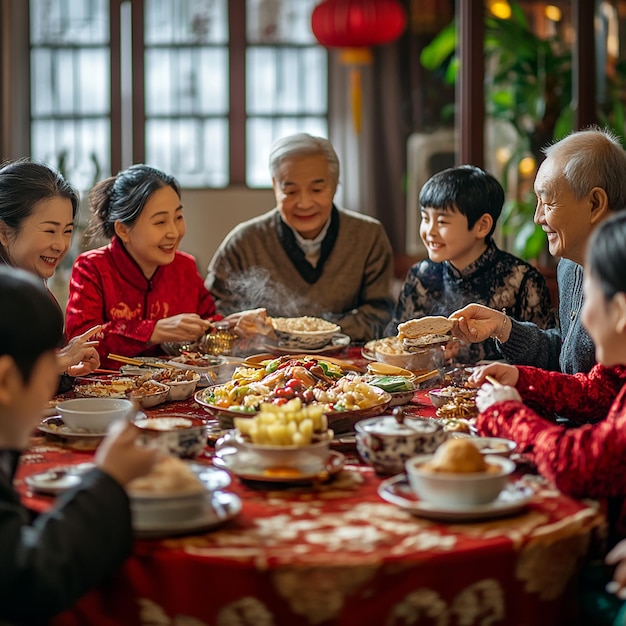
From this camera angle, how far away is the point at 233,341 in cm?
290

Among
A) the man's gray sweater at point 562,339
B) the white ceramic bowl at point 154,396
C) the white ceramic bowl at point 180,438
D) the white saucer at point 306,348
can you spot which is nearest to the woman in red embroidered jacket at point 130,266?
the white saucer at point 306,348

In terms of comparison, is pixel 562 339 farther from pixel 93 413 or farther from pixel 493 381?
pixel 93 413

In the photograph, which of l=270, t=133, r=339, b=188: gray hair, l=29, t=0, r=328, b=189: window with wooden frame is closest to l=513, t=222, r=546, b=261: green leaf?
l=270, t=133, r=339, b=188: gray hair

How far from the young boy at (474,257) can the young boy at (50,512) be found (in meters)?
1.79

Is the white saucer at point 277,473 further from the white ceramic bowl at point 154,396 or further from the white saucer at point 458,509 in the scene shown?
the white ceramic bowl at point 154,396

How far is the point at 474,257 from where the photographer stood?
10.3 ft

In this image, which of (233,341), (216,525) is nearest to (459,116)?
(233,341)

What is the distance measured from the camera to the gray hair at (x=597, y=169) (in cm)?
250

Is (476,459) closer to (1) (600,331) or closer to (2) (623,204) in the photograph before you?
(1) (600,331)

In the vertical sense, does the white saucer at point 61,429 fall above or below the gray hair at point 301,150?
below

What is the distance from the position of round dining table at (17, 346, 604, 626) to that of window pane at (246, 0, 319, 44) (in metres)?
7.12

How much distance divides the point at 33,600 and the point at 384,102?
7.31 meters

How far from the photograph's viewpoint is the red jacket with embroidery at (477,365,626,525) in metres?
1.62

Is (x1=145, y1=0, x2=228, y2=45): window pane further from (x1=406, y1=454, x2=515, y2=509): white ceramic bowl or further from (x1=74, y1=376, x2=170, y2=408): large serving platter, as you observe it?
(x1=406, y1=454, x2=515, y2=509): white ceramic bowl
